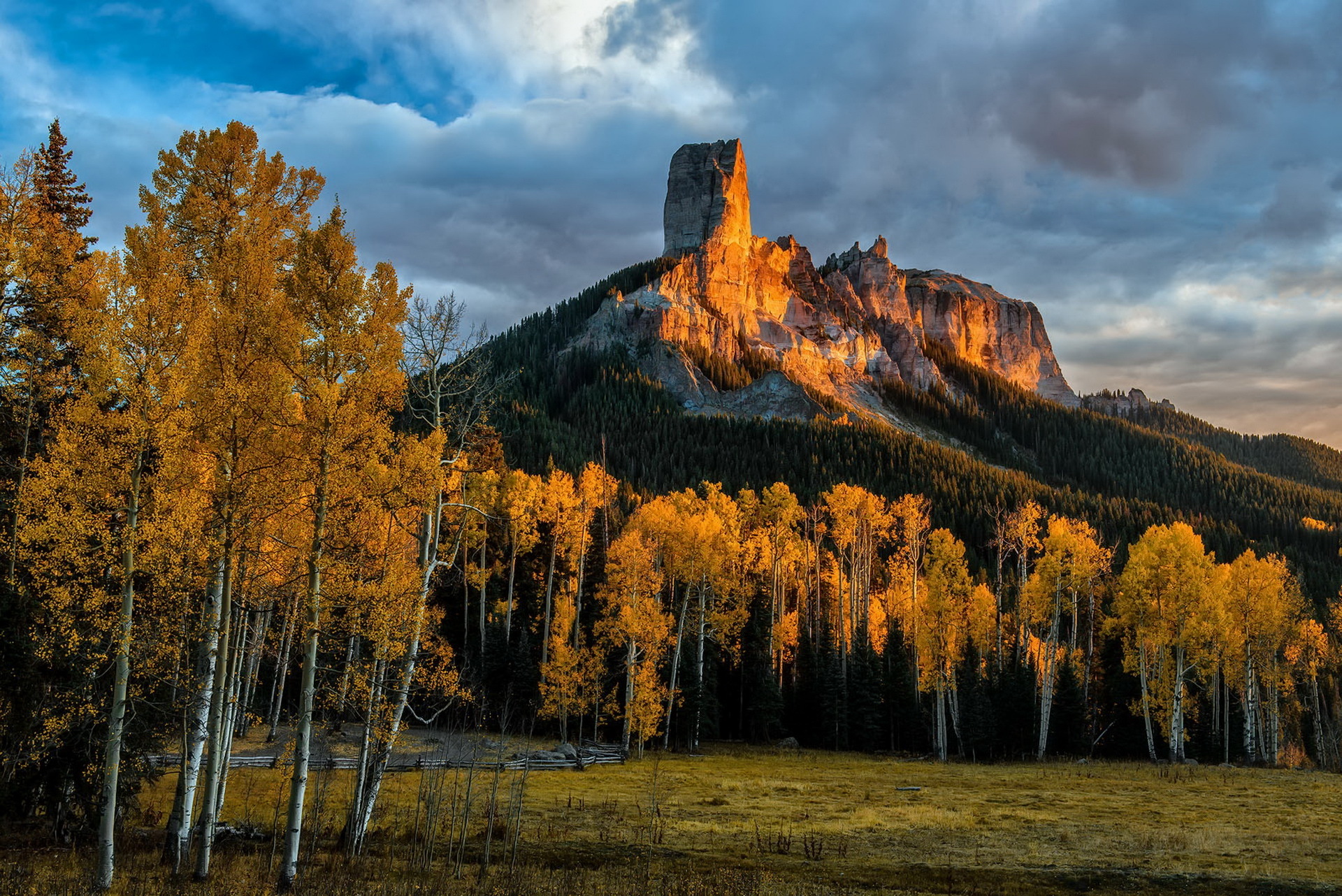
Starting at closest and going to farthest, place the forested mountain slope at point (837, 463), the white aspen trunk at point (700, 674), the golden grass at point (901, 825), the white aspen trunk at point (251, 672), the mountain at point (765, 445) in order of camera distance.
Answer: the golden grass at point (901, 825) → the white aspen trunk at point (251, 672) → the white aspen trunk at point (700, 674) → the forested mountain slope at point (837, 463) → the mountain at point (765, 445)

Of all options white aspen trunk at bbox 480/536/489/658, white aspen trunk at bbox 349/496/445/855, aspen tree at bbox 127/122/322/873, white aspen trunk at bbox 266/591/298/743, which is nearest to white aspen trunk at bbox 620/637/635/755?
white aspen trunk at bbox 480/536/489/658

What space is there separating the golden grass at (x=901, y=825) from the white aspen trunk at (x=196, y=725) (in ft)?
6.01

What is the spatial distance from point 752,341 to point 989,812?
592ft

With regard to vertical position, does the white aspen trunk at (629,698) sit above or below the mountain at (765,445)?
below

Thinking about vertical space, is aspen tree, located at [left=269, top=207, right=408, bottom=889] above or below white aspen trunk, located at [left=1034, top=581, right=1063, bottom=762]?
above

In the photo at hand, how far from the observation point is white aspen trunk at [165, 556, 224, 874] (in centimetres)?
1299

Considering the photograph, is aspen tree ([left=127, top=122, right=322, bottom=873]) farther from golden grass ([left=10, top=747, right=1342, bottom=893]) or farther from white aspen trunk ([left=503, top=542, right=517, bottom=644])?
white aspen trunk ([left=503, top=542, right=517, bottom=644])

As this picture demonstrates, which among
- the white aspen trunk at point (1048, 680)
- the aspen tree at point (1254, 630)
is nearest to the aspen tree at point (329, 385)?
the white aspen trunk at point (1048, 680)

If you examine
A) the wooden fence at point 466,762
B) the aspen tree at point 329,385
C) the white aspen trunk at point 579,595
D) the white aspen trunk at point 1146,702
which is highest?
the aspen tree at point 329,385

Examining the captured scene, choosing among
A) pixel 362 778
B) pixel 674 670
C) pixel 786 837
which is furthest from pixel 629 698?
pixel 362 778

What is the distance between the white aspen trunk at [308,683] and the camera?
12547mm

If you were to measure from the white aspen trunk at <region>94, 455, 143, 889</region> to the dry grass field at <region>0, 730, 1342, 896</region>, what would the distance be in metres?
0.44

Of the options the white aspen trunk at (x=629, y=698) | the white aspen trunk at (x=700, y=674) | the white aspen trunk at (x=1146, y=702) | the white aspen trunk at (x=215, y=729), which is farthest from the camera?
the white aspen trunk at (x=700, y=674)

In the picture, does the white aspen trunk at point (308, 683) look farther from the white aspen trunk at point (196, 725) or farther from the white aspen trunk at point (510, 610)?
the white aspen trunk at point (510, 610)
